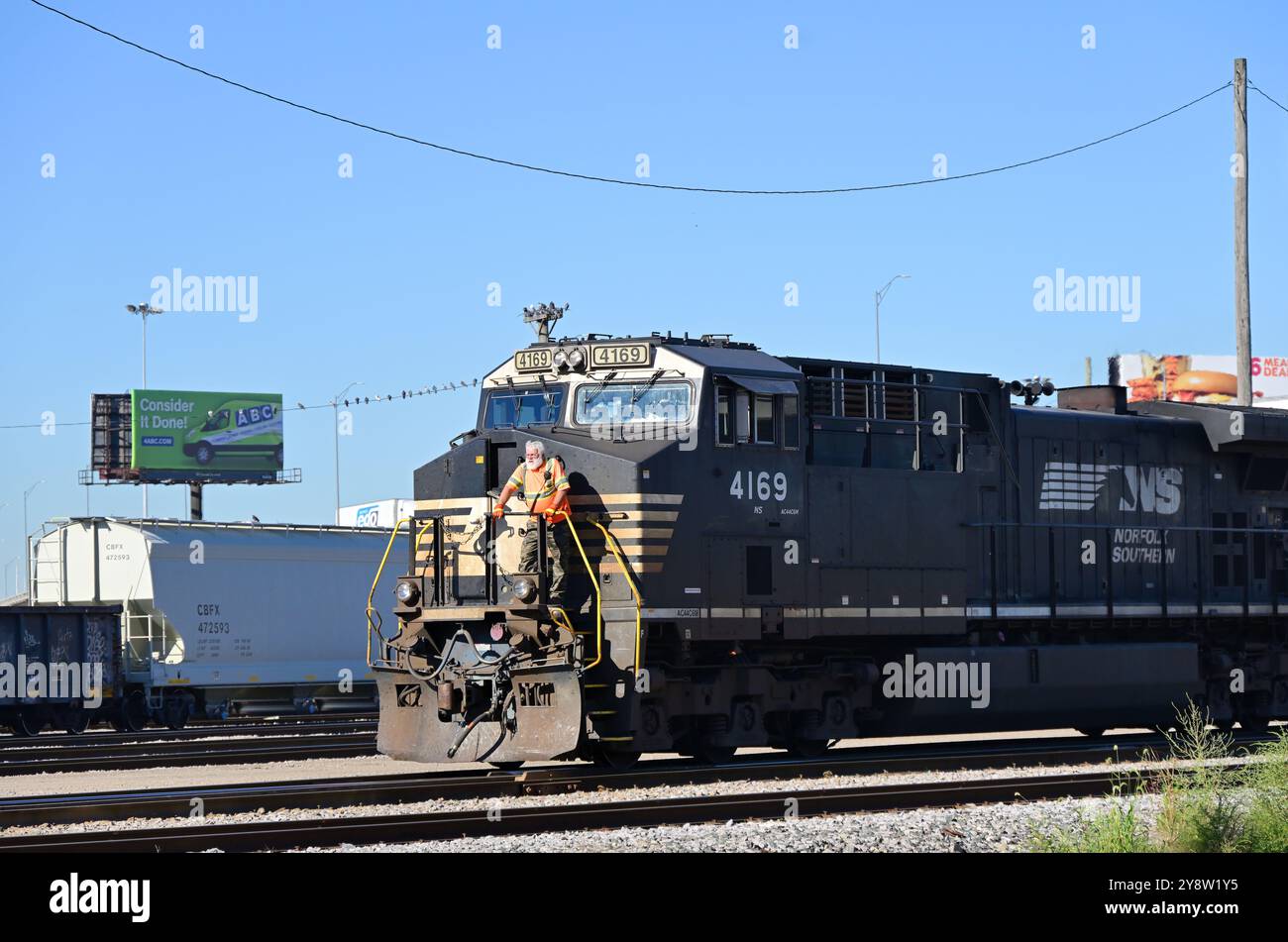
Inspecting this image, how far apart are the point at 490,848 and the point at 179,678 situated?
2315 cm

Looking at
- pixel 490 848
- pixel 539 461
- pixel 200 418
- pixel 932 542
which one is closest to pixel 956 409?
pixel 932 542

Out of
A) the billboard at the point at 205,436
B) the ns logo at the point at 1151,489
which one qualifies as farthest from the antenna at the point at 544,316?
the billboard at the point at 205,436

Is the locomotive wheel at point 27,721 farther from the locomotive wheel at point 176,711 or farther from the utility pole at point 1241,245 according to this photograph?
the utility pole at point 1241,245

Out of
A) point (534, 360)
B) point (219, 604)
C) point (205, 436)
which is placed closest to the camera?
point (534, 360)

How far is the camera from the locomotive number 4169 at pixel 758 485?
17.8 metres

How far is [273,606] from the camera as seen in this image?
35.0 metres

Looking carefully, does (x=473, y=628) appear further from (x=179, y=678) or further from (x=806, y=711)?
(x=179, y=678)

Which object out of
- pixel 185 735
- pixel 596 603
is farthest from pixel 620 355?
pixel 185 735

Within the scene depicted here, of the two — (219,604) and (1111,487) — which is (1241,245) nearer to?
(1111,487)

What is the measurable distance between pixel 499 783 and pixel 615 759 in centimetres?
205

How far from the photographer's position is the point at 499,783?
53.0 ft

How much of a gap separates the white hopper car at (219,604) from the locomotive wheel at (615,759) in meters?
15.0
